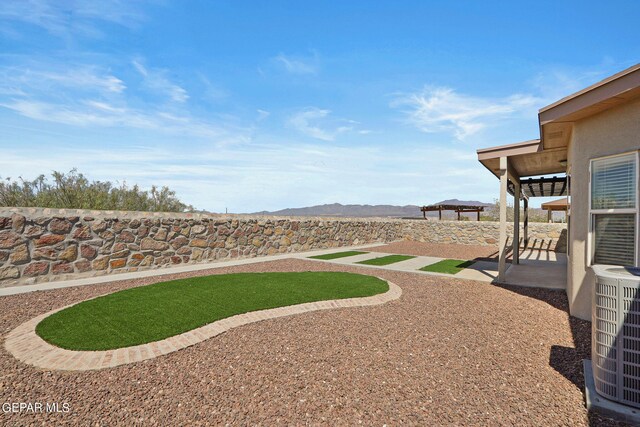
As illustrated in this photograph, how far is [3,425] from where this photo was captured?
246 cm

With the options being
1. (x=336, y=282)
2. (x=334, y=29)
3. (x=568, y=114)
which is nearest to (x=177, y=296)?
(x=336, y=282)

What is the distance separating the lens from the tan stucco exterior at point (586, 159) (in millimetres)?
4445

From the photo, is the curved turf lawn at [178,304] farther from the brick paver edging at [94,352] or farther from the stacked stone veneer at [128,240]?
the stacked stone veneer at [128,240]

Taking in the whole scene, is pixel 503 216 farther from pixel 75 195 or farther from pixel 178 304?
pixel 75 195

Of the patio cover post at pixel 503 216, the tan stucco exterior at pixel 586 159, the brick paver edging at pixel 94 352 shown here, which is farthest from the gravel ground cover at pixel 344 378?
the patio cover post at pixel 503 216

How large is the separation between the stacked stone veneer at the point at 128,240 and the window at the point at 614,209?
968 cm

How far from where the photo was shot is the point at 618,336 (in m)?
2.65

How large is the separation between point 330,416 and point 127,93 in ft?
40.3

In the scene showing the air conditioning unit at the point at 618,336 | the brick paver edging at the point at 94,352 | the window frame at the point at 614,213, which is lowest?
the brick paver edging at the point at 94,352

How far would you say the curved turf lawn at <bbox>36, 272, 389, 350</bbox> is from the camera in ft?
13.6

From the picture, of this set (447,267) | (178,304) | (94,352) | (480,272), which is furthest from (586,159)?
(94,352)

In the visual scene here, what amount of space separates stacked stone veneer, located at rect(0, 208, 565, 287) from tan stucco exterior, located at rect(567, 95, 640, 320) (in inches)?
371

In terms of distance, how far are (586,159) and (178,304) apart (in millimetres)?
7187

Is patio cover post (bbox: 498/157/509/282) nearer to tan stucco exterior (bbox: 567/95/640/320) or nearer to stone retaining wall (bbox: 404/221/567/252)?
tan stucco exterior (bbox: 567/95/640/320)
